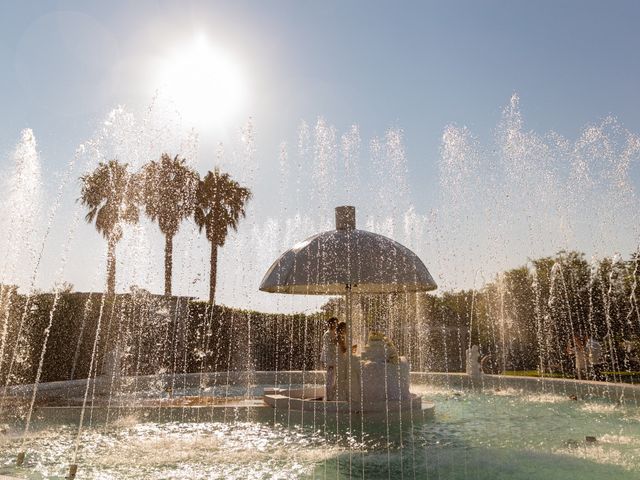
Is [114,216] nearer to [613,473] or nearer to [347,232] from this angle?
[347,232]

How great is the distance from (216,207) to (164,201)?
315 cm

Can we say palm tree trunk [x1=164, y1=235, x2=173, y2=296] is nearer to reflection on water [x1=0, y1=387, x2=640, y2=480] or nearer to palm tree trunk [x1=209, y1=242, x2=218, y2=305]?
palm tree trunk [x1=209, y1=242, x2=218, y2=305]

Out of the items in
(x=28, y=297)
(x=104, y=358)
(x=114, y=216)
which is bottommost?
(x=104, y=358)

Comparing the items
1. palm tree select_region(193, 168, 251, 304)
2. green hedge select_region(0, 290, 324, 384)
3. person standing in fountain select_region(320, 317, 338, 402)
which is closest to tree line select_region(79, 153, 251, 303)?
palm tree select_region(193, 168, 251, 304)

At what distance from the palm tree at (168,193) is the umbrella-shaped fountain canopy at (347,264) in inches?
861

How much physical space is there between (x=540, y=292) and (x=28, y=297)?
28.0m

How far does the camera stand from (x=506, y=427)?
28.7 feet

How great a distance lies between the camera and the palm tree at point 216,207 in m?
31.4

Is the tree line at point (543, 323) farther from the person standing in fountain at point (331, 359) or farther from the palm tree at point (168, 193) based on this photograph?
the palm tree at point (168, 193)

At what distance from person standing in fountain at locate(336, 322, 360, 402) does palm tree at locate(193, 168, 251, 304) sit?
71.6 feet

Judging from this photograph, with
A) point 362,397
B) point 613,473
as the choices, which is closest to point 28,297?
point 362,397

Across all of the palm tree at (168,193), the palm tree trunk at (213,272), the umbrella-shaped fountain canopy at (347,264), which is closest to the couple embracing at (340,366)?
the umbrella-shaped fountain canopy at (347,264)

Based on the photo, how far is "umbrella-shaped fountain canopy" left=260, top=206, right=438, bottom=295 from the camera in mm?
8797

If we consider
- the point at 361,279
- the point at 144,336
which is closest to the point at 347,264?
the point at 361,279
